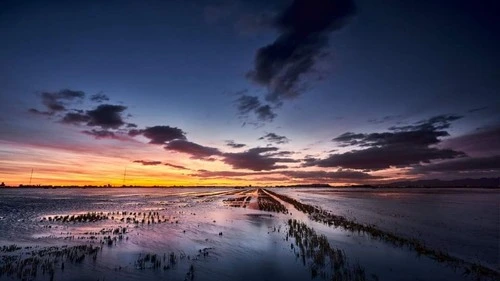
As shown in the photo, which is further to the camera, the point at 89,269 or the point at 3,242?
the point at 3,242

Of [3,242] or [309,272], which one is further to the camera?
[3,242]

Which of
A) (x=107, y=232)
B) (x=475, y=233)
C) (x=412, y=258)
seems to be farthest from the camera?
(x=475, y=233)

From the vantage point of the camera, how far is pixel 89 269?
1841 cm

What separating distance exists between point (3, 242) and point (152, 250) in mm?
14257

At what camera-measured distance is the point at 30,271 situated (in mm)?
17062

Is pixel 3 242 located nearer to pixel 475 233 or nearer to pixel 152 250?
pixel 152 250

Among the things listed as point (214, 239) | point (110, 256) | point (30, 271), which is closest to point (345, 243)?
point (214, 239)

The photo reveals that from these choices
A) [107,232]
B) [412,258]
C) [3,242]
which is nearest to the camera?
[412,258]

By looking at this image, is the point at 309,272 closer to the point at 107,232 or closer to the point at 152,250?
the point at 152,250

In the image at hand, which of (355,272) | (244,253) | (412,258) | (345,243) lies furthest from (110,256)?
(412,258)

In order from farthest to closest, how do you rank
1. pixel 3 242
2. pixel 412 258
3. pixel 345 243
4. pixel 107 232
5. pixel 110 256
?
1. pixel 107 232
2. pixel 345 243
3. pixel 3 242
4. pixel 412 258
5. pixel 110 256

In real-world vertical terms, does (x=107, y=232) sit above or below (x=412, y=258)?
above

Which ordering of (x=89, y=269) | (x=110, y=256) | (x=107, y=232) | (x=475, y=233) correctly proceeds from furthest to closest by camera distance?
(x=475, y=233) → (x=107, y=232) → (x=110, y=256) → (x=89, y=269)

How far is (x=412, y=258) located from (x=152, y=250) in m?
20.8
